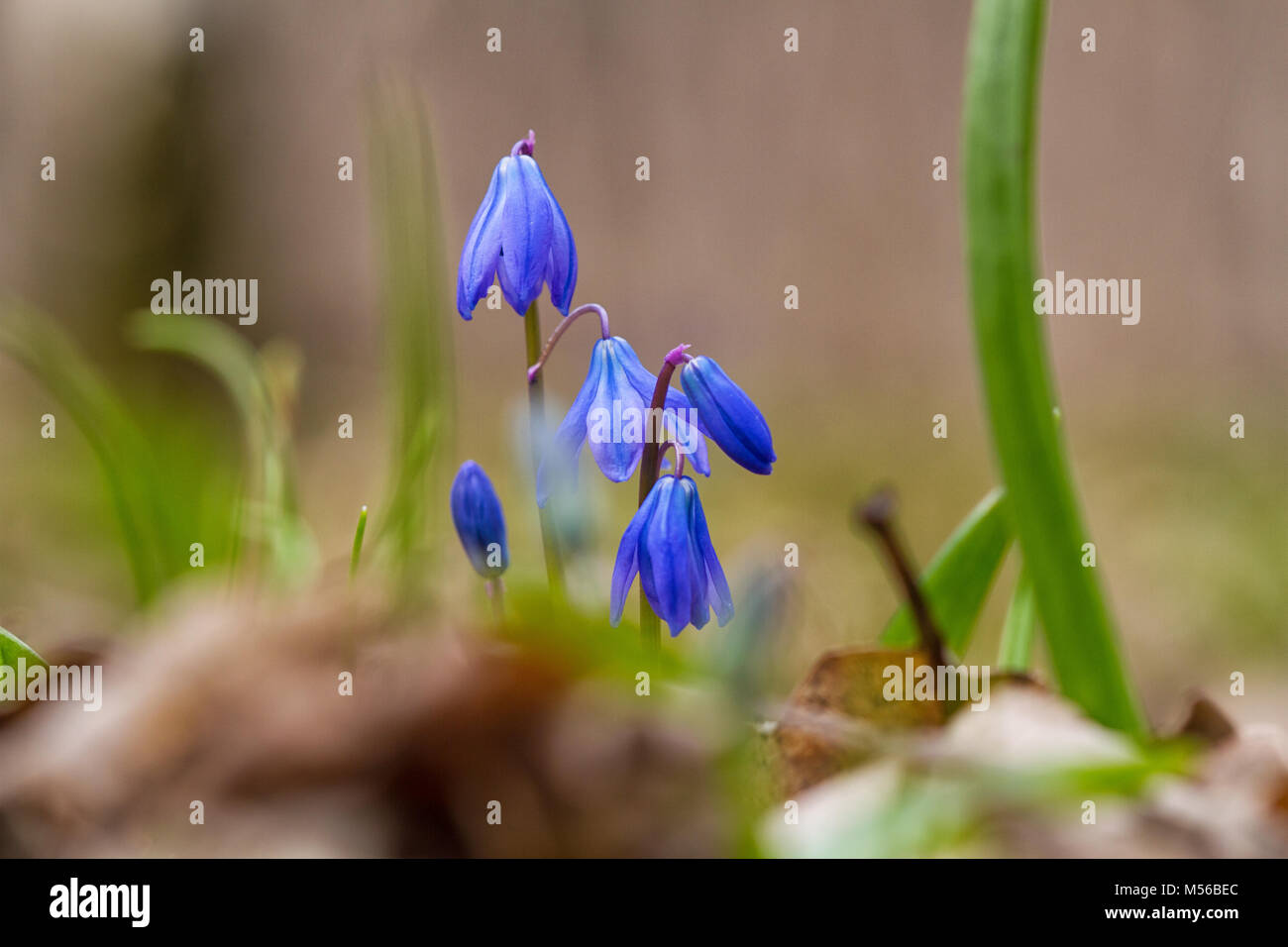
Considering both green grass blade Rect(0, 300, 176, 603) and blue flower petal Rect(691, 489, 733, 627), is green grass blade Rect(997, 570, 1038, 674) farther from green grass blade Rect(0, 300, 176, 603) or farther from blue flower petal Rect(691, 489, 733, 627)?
green grass blade Rect(0, 300, 176, 603)

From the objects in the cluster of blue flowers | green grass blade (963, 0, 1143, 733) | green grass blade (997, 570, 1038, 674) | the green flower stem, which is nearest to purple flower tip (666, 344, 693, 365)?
the cluster of blue flowers

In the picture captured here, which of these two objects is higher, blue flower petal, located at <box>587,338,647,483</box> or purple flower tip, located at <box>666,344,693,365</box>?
purple flower tip, located at <box>666,344,693,365</box>

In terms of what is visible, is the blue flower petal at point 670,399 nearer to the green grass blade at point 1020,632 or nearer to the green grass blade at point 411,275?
the green grass blade at point 411,275

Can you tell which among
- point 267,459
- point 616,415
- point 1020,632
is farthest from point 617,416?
point 267,459

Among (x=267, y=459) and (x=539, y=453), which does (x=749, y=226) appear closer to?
(x=267, y=459)

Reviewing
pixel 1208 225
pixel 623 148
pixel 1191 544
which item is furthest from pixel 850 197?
pixel 1191 544

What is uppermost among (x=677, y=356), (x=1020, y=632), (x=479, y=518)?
(x=677, y=356)

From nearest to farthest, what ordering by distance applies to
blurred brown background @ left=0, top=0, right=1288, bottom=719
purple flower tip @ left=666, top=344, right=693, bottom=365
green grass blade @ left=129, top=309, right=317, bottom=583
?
purple flower tip @ left=666, top=344, right=693, bottom=365, green grass blade @ left=129, top=309, right=317, bottom=583, blurred brown background @ left=0, top=0, right=1288, bottom=719

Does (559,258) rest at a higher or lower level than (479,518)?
higher
